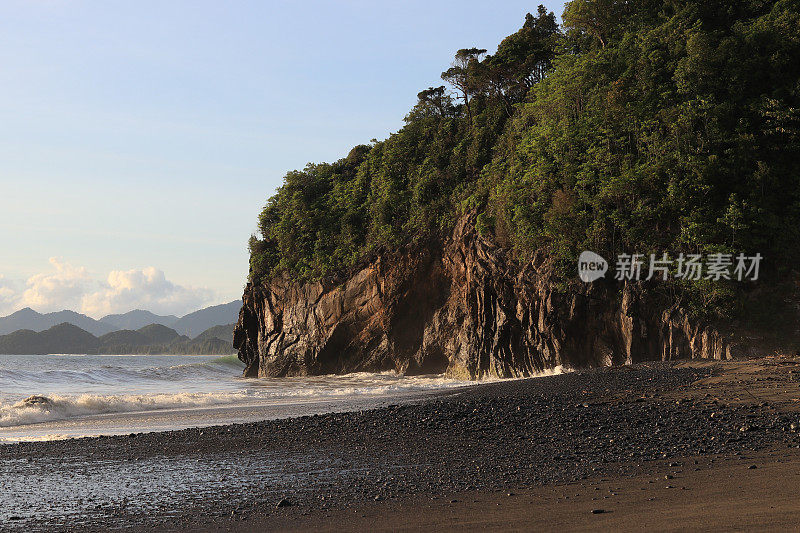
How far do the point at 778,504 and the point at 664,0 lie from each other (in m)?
27.4

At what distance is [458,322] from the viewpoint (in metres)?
32.3

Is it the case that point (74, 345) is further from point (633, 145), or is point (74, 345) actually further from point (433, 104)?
point (633, 145)

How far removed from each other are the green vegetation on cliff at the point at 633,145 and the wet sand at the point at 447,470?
10.2 metres

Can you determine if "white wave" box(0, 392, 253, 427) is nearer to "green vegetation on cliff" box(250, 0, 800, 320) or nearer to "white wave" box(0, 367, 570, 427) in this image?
"white wave" box(0, 367, 570, 427)

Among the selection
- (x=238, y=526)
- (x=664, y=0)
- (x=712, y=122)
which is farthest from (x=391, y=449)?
(x=664, y=0)

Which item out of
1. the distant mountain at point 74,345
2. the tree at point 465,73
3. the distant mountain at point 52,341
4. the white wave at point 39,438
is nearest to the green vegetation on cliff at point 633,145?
the tree at point 465,73

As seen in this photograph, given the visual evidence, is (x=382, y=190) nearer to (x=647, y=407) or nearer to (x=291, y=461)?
(x=647, y=407)

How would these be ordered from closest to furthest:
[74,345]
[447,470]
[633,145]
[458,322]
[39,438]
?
1. [447,470]
2. [39,438]
3. [633,145]
4. [458,322]
5. [74,345]

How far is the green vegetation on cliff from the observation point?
71.7 ft

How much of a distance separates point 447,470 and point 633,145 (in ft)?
65.1

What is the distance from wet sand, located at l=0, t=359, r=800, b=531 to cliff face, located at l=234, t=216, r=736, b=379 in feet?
31.8

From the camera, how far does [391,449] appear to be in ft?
31.4

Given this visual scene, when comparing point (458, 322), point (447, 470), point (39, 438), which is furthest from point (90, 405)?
point (458, 322)

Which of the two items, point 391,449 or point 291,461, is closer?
point 291,461
